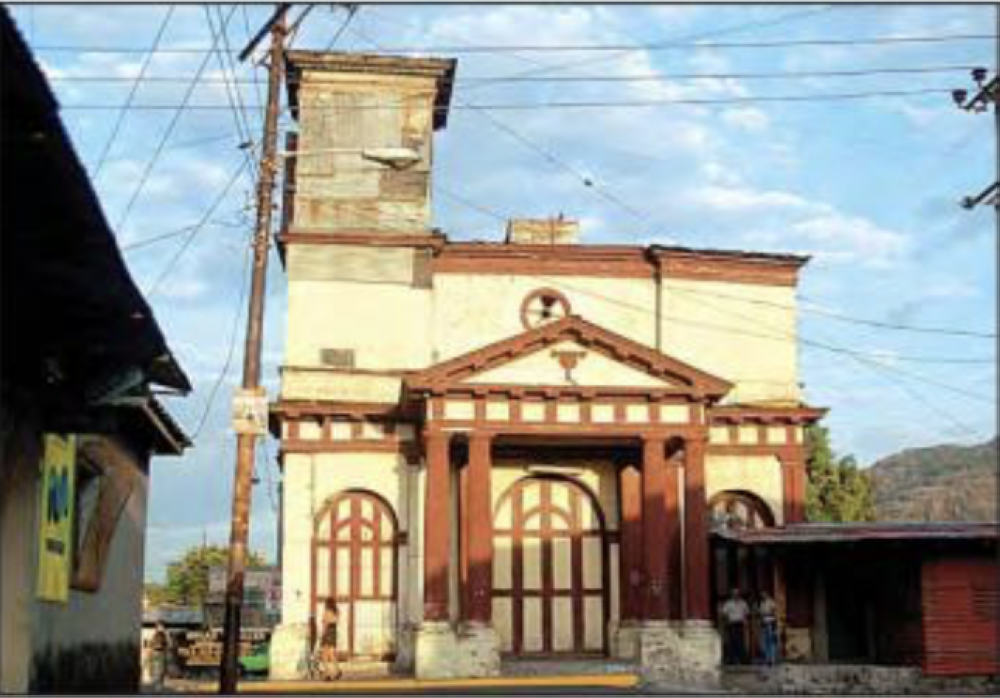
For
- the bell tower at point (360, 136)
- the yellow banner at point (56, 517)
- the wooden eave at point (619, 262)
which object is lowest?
the yellow banner at point (56, 517)

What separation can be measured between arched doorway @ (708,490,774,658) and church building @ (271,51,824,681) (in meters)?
0.10

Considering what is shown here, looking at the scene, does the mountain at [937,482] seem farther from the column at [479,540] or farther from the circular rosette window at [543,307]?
the column at [479,540]

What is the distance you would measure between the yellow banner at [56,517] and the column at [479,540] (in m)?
15.7

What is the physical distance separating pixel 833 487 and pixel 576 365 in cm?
2458

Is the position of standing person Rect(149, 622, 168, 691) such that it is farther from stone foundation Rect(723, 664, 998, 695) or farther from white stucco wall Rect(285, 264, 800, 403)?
stone foundation Rect(723, 664, 998, 695)

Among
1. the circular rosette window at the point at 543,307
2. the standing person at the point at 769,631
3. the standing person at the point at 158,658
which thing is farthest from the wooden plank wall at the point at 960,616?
the standing person at the point at 158,658

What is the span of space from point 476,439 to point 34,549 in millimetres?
17885

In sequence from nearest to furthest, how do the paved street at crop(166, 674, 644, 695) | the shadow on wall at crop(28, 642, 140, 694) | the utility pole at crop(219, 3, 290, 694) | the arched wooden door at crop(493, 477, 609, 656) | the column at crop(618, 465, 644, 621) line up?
the shadow on wall at crop(28, 642, 140, 694), the utility pole at crop(219, 3, 290, 694), the paved street at crop(166, 674, 644, 695), the column at crop(618, 465, 644, 621), the arched wooden door at crop(493, 477, 609, 656)

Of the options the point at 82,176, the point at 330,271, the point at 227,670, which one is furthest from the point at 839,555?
the point at 82,176

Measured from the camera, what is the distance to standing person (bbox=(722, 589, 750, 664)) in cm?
3222

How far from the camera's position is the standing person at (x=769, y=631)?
31.4 m

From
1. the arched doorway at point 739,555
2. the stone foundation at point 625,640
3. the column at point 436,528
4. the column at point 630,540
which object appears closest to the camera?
the column at point 436,528

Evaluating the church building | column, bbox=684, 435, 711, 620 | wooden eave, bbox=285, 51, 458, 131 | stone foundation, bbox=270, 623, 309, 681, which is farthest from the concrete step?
wooden eave, bbox=285, 51, 458, 131

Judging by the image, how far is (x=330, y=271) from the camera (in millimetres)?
34750
